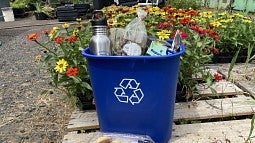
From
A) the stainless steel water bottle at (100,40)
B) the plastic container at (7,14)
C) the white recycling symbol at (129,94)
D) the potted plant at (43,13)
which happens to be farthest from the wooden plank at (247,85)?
the plastic container at (7,14)

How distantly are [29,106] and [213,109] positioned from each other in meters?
1.37

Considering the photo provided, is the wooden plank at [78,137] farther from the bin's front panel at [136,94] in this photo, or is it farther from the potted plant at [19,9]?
the potted plant at [19,9]

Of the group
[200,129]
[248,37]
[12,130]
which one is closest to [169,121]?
[200,129]

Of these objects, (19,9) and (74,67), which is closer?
(74,67)

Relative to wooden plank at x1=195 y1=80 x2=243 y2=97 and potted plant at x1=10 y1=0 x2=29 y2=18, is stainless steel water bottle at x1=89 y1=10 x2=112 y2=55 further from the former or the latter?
potted plant at x1=10 y1=0 x2=29 y2=18

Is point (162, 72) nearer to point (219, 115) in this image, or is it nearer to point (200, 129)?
point (200, 129)

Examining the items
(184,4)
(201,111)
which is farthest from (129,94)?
(184,4)

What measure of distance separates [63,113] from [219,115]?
3.52 ft

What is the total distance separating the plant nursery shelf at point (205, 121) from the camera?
1.62 meters

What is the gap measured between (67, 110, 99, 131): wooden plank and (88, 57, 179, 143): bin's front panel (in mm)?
269

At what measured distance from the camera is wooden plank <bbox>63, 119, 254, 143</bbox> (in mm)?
1592

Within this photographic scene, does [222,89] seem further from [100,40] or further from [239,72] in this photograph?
[100,40]

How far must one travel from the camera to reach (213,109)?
1912 millimetres

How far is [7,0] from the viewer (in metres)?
8.00
